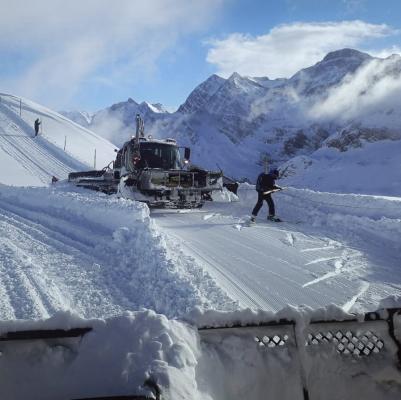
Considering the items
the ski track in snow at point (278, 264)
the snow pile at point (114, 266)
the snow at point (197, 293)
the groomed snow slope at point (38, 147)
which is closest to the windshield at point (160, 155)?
the snow at point (197, 293)

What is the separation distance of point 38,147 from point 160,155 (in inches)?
794

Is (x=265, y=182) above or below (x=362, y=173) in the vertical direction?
below

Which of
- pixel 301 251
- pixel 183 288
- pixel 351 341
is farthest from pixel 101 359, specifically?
pixel 301 251

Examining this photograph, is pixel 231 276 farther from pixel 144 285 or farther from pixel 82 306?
pixel 82 306

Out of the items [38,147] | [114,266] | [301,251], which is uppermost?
[38,147]

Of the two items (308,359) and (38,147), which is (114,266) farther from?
(38,147)

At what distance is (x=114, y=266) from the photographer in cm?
745

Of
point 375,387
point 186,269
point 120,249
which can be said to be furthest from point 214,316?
point 120,249

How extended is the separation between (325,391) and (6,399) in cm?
202

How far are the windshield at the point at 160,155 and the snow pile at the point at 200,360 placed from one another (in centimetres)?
1250

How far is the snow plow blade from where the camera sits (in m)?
3.08

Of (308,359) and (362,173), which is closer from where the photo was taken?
(308,359)

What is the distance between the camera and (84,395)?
2.66 metres

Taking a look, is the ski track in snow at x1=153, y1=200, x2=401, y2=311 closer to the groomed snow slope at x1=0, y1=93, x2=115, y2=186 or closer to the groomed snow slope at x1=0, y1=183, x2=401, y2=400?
the groomed snow slope at x1=0, y1=183, x2=401, y2=400
